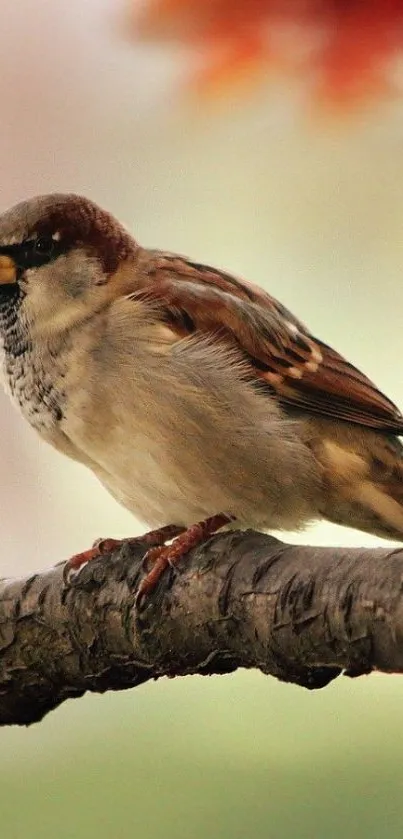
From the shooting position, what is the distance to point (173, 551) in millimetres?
886

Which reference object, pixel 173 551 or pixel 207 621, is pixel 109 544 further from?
pixel 207 621

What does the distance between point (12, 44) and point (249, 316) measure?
417mm

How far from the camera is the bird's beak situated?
98 cm

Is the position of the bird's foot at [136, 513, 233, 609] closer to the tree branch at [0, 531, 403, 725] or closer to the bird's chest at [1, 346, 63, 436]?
the tree branch at [0, 531, 403, 725]

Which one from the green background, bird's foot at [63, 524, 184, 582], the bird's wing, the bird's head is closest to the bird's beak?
the bird's head

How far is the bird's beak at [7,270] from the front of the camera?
3.23 ft

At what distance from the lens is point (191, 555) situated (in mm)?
849

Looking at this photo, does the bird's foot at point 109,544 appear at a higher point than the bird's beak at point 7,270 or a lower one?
lower

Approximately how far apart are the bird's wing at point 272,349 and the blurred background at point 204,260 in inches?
3.1

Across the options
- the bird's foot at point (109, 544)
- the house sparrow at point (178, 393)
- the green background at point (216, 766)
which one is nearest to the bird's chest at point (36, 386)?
the house sparrow at point (178, 393)

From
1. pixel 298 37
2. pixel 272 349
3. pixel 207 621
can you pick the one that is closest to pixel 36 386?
pixel 272 349

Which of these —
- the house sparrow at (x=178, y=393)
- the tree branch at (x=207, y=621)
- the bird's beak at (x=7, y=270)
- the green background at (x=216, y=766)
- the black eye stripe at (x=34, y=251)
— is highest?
the black eye stripe at (x=34, y=251)

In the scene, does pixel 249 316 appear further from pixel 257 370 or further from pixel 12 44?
pixel 12 44

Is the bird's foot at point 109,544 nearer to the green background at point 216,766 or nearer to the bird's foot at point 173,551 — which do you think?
the bird's foot at point 173,551
